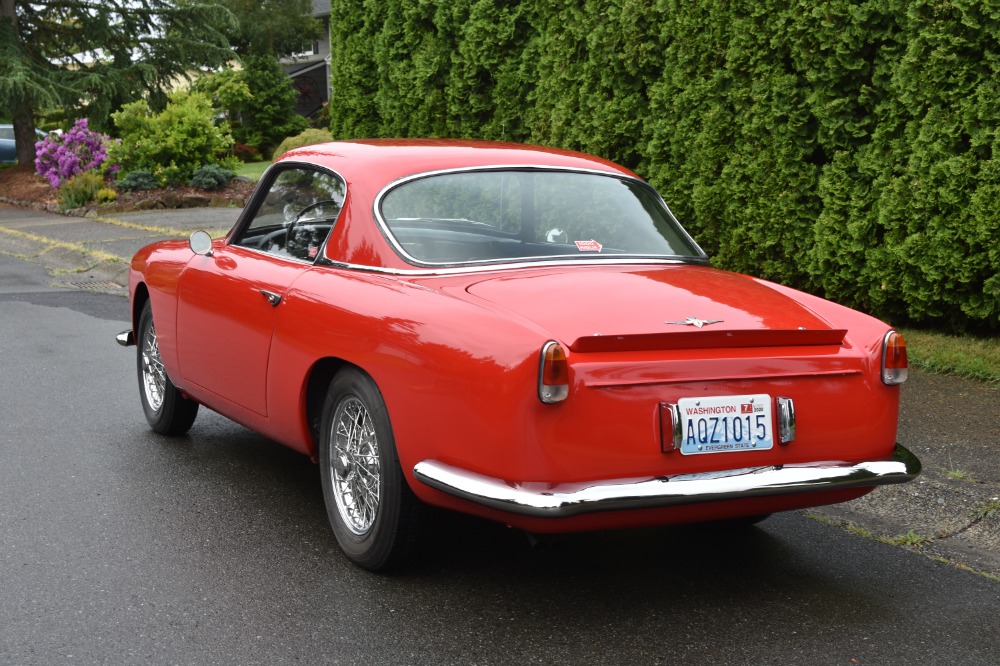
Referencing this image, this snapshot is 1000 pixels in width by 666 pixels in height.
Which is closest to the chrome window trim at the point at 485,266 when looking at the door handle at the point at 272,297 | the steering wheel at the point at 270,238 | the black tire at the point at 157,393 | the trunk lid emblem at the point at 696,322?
the door handle at the point at 272,297

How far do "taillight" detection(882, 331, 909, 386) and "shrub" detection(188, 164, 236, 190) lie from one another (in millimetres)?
17658

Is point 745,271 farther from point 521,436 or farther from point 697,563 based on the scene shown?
point 521,436

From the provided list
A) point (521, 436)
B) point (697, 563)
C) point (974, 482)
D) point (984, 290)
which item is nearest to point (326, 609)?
point (521, 436)

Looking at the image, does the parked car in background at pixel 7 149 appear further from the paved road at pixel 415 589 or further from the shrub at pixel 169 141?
the paved road at pixel 415 589

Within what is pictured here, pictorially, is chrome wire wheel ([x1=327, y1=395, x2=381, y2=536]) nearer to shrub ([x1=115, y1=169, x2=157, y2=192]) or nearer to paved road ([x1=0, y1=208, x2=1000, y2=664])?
paved road ([x1=0, y1=208, x2=1000, y2=664])

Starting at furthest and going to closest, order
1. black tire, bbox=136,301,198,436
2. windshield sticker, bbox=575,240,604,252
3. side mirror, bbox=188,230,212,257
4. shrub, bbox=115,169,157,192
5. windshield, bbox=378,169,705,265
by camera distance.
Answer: shrub, bbox=115,169,157,192
black tire, bbox=136,301,198,436
side mirror, bbox=188,230,212,257
windshield sticker, bbox=575,240,604,252
windshield, bbox=378,169,705,265

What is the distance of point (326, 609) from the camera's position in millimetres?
4059

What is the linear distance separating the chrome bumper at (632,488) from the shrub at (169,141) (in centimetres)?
1786

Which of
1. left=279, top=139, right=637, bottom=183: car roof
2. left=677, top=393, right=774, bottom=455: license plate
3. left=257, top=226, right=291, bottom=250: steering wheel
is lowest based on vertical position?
left=677, top=393, right=774, bottom=455: license plate

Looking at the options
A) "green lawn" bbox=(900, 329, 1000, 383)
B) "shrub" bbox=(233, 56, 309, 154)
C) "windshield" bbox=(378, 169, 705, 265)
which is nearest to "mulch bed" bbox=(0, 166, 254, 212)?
"green lawn" bbox=(900, 329, 1000, 383)

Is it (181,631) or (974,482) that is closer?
(181,631)

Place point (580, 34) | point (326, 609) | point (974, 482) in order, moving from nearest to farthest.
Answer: point (326, 609), point (974, 482), point (580, 34)

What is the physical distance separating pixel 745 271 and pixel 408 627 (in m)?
5.98

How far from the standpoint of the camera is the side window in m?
5.16
